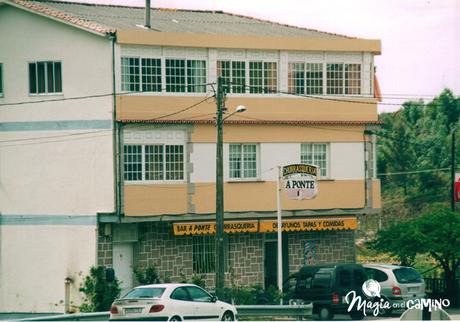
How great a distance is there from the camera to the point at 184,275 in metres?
44.4

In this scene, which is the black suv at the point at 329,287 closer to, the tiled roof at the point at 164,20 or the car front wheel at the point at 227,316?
the car front wheel at the point at 227,316

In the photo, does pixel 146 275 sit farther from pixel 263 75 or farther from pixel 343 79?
pixel 343 79

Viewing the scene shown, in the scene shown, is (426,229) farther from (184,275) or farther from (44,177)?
(44,177)

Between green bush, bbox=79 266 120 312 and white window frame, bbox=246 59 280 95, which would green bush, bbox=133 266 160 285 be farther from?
white window frame, bbox=246 59 280 95

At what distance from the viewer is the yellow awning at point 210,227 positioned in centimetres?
4406

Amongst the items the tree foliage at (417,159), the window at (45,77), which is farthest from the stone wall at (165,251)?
the tree foliage at (417,159)

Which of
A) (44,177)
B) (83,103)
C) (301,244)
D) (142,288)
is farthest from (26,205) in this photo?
(142,288)

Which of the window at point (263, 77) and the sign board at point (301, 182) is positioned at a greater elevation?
the window at point (263, 77)

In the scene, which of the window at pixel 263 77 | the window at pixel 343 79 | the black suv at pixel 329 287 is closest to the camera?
the black suv at pixel 329 287

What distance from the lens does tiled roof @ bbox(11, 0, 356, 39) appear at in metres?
44.5

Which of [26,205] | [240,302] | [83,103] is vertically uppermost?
[83,103]

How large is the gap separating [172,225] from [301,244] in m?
6.31

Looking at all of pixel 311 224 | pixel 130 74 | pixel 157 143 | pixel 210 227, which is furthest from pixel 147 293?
pixel 311 224

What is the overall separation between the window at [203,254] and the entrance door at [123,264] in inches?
107
